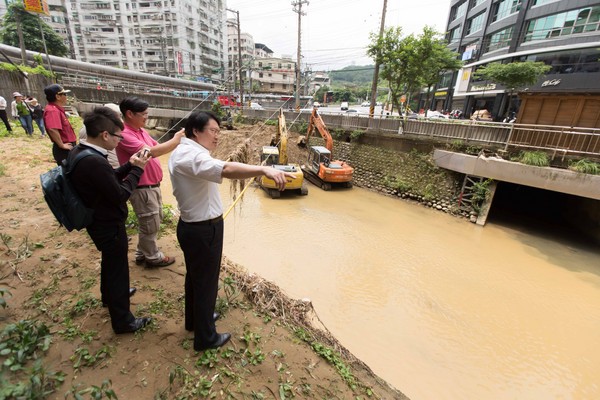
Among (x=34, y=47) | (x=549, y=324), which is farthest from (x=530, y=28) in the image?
(x=34, y=47)

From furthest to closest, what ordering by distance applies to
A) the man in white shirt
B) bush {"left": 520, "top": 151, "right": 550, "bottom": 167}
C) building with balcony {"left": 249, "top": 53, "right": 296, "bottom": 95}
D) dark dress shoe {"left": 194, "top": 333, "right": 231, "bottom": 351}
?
building with balcony {"left": 249, "top": 53, "right": 296, "bottom": 95} → bush {"left": 520, "top": 151, "right": 550, "bottom": 167} → dark dress shoe {"left": 194, "top": 333, "right": 231, "bottom": 351} → the man in white shirt

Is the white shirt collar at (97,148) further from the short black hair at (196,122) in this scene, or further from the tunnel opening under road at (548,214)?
the tunnel opening under road at (548,214)

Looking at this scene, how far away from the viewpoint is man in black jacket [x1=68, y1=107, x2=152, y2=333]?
70.9 inches

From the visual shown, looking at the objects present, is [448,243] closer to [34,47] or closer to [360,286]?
[360,286]

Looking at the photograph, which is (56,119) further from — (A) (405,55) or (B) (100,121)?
(A) (405,55)

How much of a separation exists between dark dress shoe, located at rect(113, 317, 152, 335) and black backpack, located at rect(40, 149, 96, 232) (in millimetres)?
931

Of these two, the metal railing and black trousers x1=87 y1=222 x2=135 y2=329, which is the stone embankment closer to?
the metal railing

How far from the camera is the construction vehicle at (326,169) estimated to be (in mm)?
11398

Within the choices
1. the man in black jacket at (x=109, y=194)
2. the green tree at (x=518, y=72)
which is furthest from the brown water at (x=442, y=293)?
the green tree at (x=518, y=72)

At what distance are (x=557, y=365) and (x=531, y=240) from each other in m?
5.25

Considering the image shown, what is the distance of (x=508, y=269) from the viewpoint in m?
6.76

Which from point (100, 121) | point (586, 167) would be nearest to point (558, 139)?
point (586, 167)

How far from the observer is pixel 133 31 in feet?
121

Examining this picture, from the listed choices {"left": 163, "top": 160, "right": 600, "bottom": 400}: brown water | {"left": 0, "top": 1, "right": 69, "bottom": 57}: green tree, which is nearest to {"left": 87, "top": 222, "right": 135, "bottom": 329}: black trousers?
{"left": 163, "top": 160, "right": 600, "bottom": 400}: brown water
